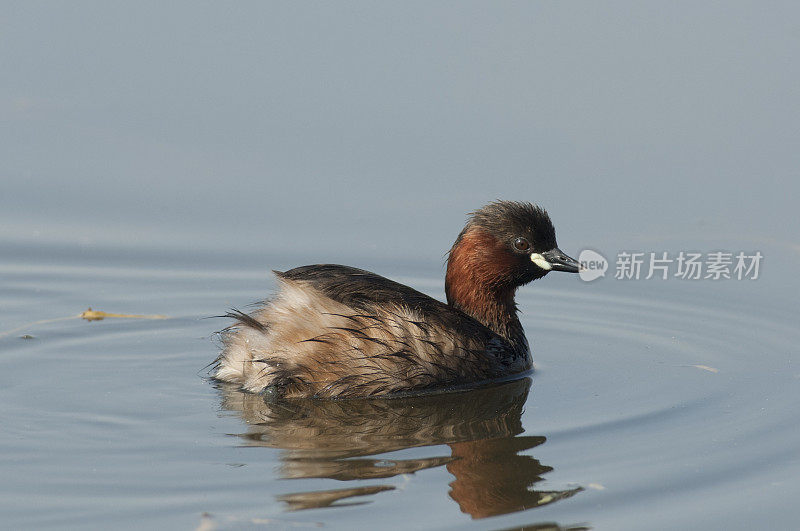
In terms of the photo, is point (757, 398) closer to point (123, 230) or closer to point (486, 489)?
point (486, 489)

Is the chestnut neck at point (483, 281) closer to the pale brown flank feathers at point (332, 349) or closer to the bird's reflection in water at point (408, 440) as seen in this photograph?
the bird's reflection in water at point (408, 440)

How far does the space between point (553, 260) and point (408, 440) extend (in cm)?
222

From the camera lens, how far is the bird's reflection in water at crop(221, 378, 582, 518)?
6.21 metres

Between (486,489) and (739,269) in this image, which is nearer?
(486,489)

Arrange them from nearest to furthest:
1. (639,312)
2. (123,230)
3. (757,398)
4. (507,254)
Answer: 1. (757,398)
2. (507,254)
3. (639,312)
4. (123,230)

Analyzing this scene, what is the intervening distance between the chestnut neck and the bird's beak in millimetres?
180

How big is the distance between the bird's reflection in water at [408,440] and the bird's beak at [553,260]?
802 mm

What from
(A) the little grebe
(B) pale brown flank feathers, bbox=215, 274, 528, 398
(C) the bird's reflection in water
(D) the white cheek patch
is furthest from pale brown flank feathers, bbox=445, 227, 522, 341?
(B) pale brown flank feathers, bbox=215, 274, 528, 398

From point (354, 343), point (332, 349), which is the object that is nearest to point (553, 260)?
point (354, 343)

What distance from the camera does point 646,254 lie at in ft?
33.8

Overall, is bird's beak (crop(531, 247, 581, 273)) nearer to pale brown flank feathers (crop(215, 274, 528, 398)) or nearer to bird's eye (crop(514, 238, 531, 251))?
bird's eye (crop(514, 238, 531, 251))

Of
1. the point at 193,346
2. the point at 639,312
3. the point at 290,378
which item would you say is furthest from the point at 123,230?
the point at 639,312

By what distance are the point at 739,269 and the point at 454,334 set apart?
3.03m

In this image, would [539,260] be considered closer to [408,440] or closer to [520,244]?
[520,244]
